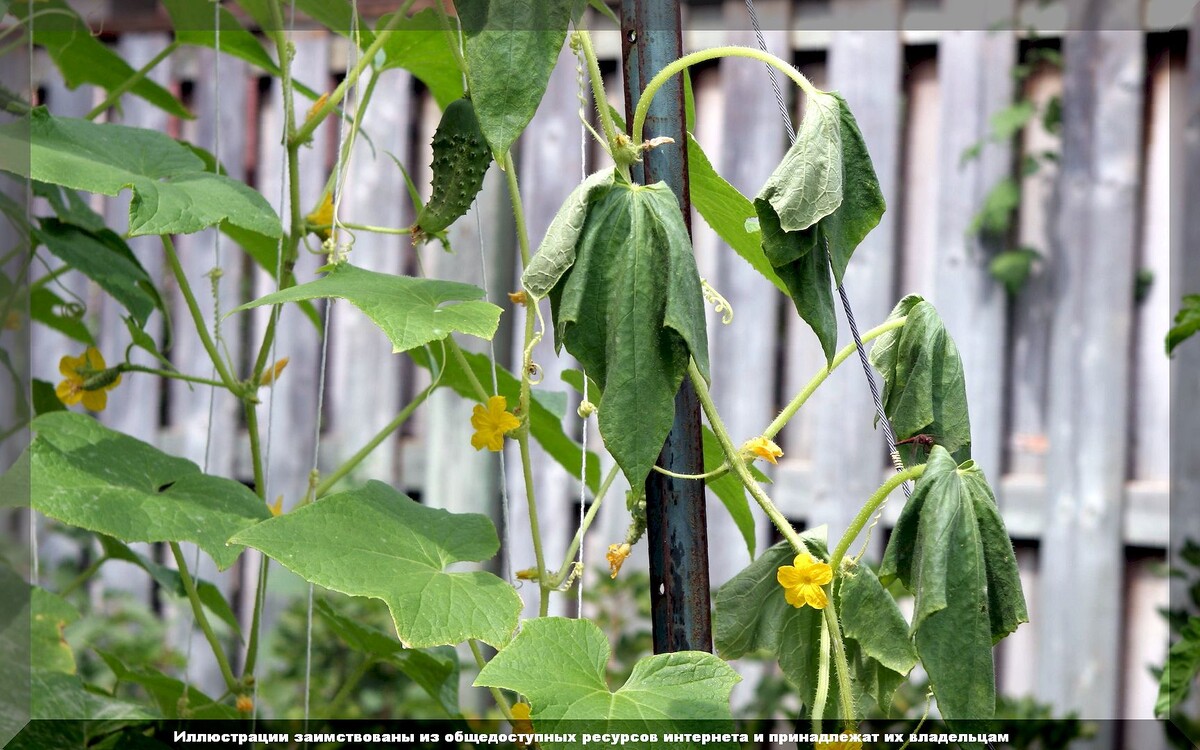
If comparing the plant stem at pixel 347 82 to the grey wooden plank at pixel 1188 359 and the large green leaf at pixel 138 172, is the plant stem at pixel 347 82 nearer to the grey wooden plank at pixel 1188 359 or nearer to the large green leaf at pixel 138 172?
the large green leaf at pixel 138 172

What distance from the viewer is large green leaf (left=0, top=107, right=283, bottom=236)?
789 millimetres

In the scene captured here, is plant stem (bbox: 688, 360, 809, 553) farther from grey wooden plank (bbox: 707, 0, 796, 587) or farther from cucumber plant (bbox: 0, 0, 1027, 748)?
grey wooden plank (bbox: 707, 0, 796, 587)

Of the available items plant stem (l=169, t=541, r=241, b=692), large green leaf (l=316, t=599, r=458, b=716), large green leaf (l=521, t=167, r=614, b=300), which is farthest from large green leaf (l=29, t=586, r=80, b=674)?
large green leaf (l=521, t=167, r=614, b=300)

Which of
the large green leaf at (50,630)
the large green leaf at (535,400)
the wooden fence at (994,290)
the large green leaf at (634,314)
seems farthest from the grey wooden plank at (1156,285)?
the large green leaf at (50,630)

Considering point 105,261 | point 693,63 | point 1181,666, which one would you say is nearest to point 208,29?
point 105,261

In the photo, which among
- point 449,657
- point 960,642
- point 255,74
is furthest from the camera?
point 255,74

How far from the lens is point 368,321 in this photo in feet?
8.35

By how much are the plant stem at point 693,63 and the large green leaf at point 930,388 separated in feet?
0.56

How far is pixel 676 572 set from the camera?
0.72 meters

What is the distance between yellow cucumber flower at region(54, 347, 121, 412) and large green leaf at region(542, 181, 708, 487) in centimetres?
55

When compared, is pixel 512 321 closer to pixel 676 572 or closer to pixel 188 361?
pixel 188 361

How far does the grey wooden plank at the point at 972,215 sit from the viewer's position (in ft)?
7.18

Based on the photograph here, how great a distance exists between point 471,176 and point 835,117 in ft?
0.95

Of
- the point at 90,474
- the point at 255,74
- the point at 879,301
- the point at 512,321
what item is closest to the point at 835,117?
the point at 90,474
